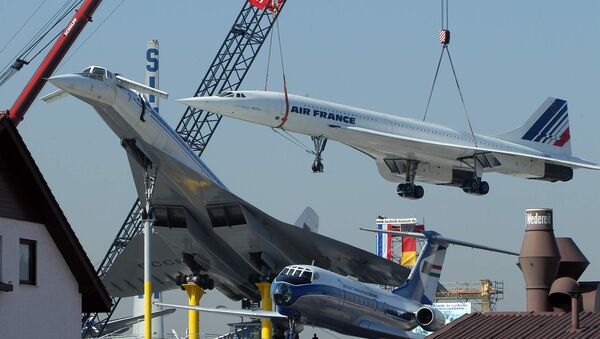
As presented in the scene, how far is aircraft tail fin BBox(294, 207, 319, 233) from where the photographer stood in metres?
54.8

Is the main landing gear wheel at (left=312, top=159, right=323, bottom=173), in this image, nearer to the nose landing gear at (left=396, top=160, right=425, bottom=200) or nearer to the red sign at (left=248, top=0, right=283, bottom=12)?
the nose landing gear at (left=396, top=160, right=425, bottom=200)

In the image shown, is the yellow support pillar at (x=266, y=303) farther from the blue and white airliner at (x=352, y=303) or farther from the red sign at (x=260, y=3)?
the red sign at (x=260, y=3)

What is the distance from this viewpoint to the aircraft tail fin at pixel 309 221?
54.8 meters

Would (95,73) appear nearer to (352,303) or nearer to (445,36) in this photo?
(352,303)

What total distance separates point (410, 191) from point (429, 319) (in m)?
11.8

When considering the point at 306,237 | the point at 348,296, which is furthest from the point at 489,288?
the point at 348,296

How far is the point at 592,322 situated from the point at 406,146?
32.7 meters

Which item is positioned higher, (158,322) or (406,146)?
(406,146)

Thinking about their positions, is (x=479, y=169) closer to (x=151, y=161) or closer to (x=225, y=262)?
(x=225, y=262)

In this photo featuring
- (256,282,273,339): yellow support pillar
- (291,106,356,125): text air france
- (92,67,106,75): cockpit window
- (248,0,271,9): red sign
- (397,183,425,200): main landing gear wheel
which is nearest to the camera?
(92,67,106,75): cockpit window

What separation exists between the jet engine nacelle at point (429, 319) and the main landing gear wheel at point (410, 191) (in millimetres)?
11113

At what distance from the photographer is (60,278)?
24.8 metres

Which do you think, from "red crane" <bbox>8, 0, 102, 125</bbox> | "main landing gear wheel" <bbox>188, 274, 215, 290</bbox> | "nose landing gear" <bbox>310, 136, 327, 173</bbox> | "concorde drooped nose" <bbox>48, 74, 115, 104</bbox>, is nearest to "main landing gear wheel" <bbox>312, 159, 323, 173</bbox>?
"nose landing gear" <bbox>310, 136, 327, 173</bbox>

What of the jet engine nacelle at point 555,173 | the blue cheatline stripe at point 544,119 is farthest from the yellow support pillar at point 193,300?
the blue cheatline stripe at point 544,119
